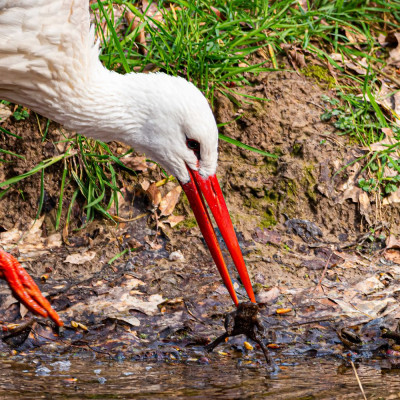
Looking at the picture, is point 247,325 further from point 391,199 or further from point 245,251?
point 391,199

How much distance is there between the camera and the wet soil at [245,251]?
4.14 metres

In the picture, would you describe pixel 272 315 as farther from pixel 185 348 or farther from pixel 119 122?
pixel 119 122

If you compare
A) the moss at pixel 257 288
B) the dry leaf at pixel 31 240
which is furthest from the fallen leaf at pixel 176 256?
the dry leaf at pixel 31 240

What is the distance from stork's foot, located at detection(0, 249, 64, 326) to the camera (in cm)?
412

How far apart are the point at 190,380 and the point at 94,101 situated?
1637 millimetres

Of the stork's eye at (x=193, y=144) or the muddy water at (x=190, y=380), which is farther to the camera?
the stork's eye at (x=193, y=144)

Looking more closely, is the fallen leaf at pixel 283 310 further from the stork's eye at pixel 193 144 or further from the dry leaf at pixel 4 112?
the dry leaf at pixel 4 112

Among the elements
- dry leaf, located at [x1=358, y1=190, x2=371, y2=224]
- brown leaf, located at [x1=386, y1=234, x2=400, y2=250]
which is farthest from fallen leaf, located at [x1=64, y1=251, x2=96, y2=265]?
brown leaf, located at [x1=386, y1=234, x2=400, y2=250]

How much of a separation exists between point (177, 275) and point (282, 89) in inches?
73.9

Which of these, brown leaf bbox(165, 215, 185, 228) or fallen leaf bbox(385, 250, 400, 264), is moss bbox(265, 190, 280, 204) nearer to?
brown leaf bbox(165, 215, 185, 228)

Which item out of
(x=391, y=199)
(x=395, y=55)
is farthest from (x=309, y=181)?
(x=395, y=55)

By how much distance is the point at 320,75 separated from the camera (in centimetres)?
594

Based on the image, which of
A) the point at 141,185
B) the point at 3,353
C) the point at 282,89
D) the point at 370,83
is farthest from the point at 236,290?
the point at 370,83

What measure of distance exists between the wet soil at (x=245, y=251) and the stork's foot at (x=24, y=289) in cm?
11
